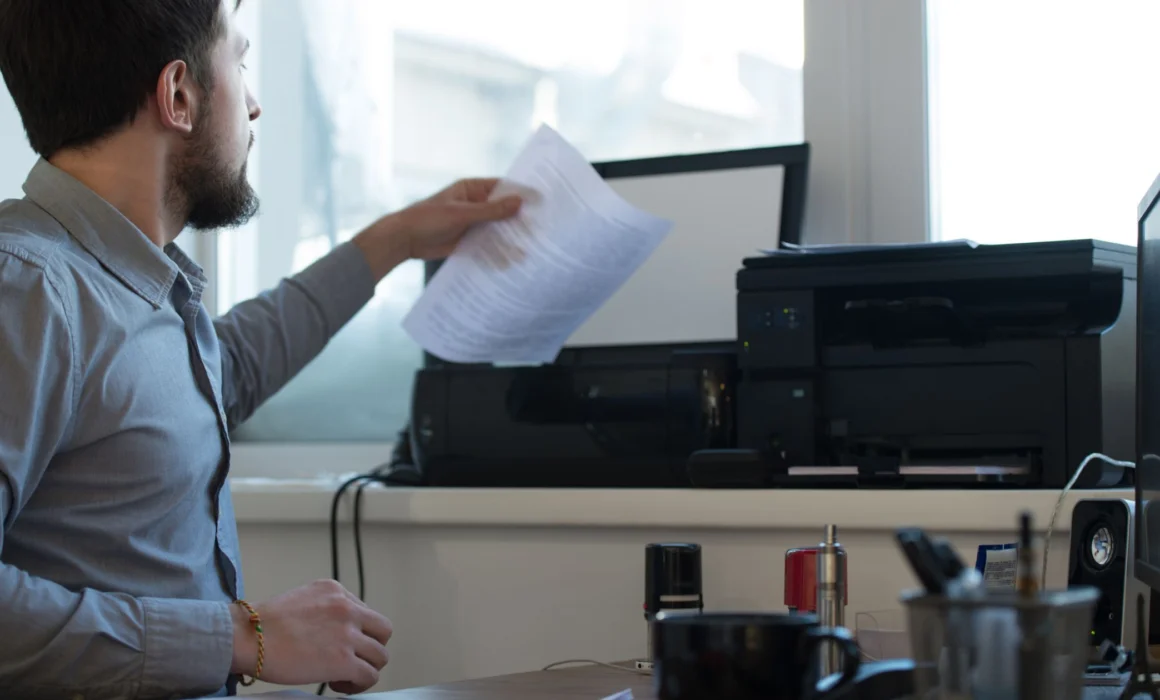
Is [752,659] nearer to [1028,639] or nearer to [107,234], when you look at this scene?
[1028,639]

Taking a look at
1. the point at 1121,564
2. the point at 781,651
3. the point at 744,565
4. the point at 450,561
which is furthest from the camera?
the point at 450,561

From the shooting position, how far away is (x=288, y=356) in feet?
5.25

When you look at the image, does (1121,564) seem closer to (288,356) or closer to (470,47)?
(288,356)

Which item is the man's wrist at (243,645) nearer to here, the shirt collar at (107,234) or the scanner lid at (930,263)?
the shirt collar at (107,234)

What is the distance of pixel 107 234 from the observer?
46.9 inches

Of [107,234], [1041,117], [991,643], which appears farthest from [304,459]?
[991,643]

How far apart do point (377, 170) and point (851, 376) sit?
3.52 feet

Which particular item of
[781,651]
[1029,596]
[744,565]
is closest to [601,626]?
[744,565]

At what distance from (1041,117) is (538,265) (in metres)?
0.79

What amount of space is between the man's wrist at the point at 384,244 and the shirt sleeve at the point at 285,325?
14 millimetres

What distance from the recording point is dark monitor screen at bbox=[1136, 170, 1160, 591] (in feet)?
3.41

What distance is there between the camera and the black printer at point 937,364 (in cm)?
146

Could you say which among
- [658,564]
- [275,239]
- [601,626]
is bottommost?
[601,626]

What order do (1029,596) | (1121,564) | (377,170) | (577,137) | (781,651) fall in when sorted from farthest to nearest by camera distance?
(377,170) → (577,137) → (1121,564) → (781,651) → (1029,596)
